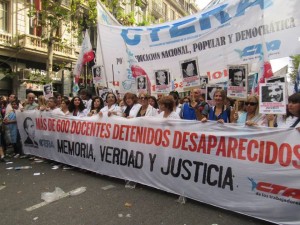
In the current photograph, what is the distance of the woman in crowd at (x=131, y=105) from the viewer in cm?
597

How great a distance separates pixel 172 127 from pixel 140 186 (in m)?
1.20

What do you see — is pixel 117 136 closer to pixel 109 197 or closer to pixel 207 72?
pixel 109 197

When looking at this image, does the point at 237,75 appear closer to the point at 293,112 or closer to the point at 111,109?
the point at 293,112

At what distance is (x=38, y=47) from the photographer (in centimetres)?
1845

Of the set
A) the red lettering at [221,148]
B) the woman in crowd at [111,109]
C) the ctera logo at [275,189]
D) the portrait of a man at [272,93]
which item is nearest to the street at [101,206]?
the ctera logo at [275,189]

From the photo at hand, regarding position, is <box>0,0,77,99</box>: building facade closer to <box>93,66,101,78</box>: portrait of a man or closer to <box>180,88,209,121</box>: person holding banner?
<box>93,66,101,78</box>: portrait of a man

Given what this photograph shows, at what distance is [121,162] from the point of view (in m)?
5.43

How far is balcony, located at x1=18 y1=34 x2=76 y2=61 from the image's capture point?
57.7 feet

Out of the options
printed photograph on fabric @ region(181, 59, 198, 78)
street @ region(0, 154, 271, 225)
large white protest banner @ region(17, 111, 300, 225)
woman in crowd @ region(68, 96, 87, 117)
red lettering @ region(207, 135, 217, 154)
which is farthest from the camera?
woman in crowd @ region(68, 96, 87, 117)

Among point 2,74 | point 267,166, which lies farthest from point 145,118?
point 2,74

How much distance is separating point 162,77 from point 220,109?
151 centimetres

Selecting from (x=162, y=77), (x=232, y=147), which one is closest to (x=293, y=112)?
(x=232, y=147)

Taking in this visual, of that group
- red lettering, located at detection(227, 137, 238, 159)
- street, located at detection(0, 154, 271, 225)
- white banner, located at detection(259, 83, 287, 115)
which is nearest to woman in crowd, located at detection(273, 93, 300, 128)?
white banner, located at detection(259, 83, 287, 115)

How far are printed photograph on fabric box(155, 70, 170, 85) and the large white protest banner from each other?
1.06m
